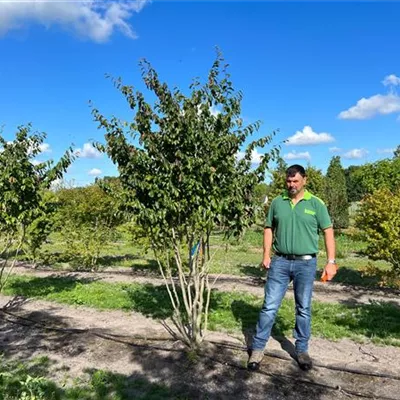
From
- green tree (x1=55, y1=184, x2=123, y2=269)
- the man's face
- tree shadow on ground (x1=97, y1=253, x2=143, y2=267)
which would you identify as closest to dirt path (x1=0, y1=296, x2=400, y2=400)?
the man's face

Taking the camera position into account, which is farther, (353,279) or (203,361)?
(353,279)

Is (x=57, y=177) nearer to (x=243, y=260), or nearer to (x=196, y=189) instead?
(x=196, y=189)

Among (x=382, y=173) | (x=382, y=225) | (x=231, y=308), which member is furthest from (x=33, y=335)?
(x=382, y=173)

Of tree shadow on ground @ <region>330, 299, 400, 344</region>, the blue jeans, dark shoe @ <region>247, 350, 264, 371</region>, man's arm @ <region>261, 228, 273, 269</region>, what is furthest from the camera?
tree shadow on ground @ <region>330, 299, 400, 344</region>

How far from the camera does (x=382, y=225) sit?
8.33m

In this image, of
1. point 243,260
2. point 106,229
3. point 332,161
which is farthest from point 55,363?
point 332,161

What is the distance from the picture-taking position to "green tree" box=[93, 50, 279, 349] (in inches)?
175

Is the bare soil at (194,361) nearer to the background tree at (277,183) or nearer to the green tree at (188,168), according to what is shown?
→ the green tree at (188,168)

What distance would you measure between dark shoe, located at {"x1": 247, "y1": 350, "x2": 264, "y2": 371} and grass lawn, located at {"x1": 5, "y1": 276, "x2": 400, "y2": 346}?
1.19 m

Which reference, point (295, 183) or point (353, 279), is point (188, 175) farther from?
point (353, 279)

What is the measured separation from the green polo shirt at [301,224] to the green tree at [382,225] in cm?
463

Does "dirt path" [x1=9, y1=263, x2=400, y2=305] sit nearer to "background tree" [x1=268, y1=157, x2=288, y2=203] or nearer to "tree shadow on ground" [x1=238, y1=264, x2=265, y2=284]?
"tree shadow on ground" [x1=238, y1=264, x2=265, y2=284]

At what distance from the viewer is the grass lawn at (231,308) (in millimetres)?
5719

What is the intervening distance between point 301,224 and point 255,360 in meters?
1.44
